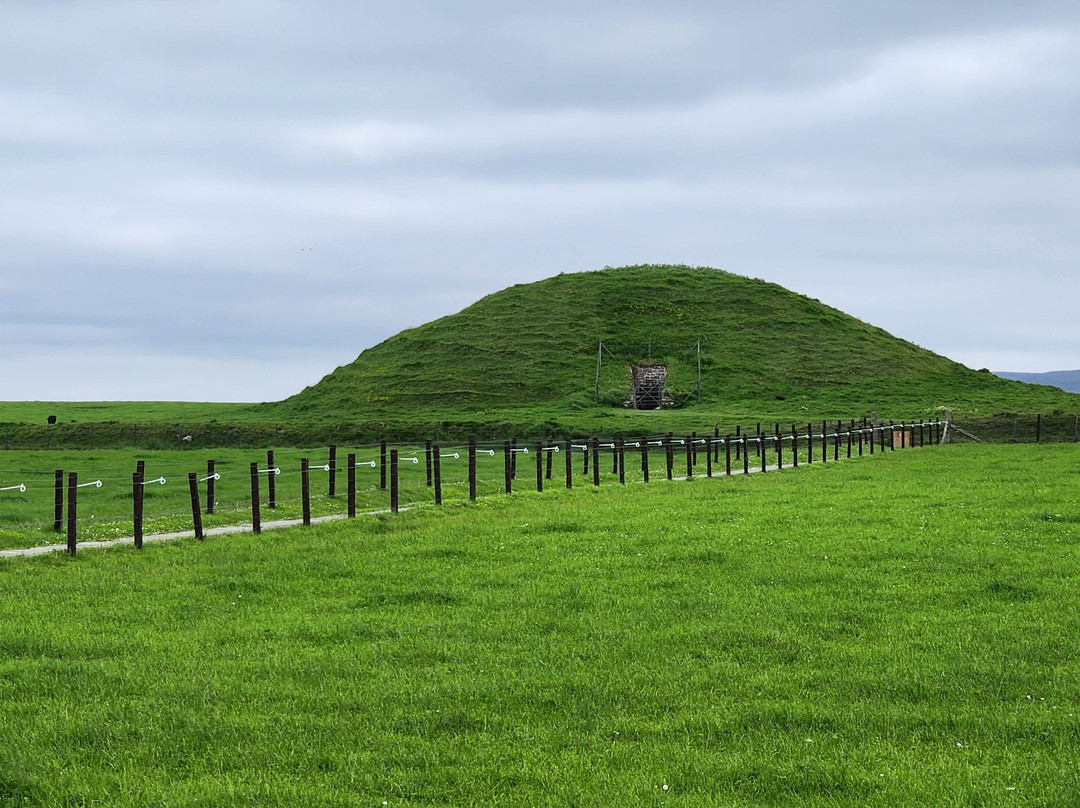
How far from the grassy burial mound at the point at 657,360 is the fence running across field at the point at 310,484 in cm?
3565

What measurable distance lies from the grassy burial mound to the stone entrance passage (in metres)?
1.53

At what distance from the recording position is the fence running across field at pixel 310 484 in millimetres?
25078

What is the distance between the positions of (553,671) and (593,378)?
333 feet

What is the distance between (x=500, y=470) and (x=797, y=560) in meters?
35.2

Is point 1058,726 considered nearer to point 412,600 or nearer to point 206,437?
point 412,600

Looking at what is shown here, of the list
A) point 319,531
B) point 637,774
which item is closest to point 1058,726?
point 637,774

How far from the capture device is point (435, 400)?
105 m

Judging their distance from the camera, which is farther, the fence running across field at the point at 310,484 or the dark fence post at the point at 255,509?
the fence running across field at the point at 310,484

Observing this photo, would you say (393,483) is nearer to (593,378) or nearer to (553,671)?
(553,671)

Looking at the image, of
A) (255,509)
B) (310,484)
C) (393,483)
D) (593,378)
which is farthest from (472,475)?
(593,378)

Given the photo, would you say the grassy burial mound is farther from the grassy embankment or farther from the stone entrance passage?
the stone entrance passage

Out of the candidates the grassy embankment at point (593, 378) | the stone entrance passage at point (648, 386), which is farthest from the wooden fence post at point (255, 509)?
the stone entrance passage at point (648, 386)

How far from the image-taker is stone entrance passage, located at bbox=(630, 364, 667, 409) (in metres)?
105

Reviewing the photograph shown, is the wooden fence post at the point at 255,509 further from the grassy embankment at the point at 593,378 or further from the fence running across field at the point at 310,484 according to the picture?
the grassy embankment at the point at 593,378
